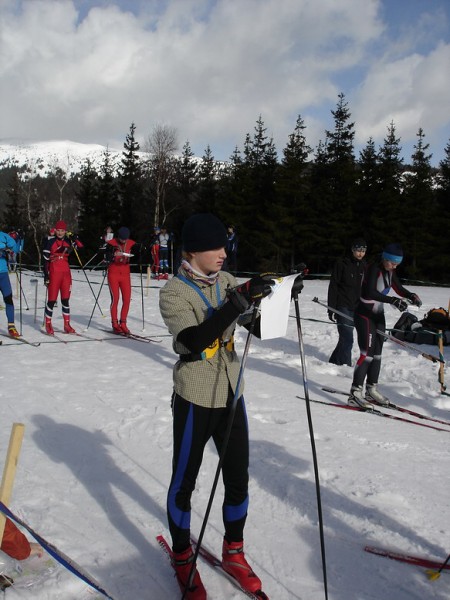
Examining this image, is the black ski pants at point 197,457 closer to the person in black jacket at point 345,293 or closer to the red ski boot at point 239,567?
the red ski boot at point 239,567

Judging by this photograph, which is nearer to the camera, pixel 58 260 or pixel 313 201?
pixel 58 260

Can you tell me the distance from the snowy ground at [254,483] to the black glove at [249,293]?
157cm

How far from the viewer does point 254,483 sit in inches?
150

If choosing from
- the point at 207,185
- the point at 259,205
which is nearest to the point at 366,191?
the point at 259,205

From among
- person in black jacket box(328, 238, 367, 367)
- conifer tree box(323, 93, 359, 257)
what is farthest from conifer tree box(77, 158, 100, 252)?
person in black jacket box(328, 238, 367, 367)

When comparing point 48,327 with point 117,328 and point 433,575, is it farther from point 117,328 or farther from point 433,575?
point 433,575

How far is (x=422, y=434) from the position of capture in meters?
5.11

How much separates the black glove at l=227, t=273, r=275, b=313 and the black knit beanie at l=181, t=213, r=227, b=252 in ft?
0.87

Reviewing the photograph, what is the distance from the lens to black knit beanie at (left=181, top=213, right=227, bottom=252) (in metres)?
2.37

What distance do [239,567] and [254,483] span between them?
124 cm

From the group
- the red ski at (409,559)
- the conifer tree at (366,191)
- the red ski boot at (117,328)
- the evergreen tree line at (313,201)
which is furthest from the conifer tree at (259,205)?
the red ski at (409,559)

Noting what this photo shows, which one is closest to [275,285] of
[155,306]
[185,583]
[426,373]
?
[185,583]

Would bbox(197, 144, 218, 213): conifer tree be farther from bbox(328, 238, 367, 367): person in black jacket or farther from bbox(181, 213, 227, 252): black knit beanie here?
bbox(181, 213, 227, 252): black knit beanie

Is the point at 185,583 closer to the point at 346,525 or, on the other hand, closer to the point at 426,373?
the point at 346,525
